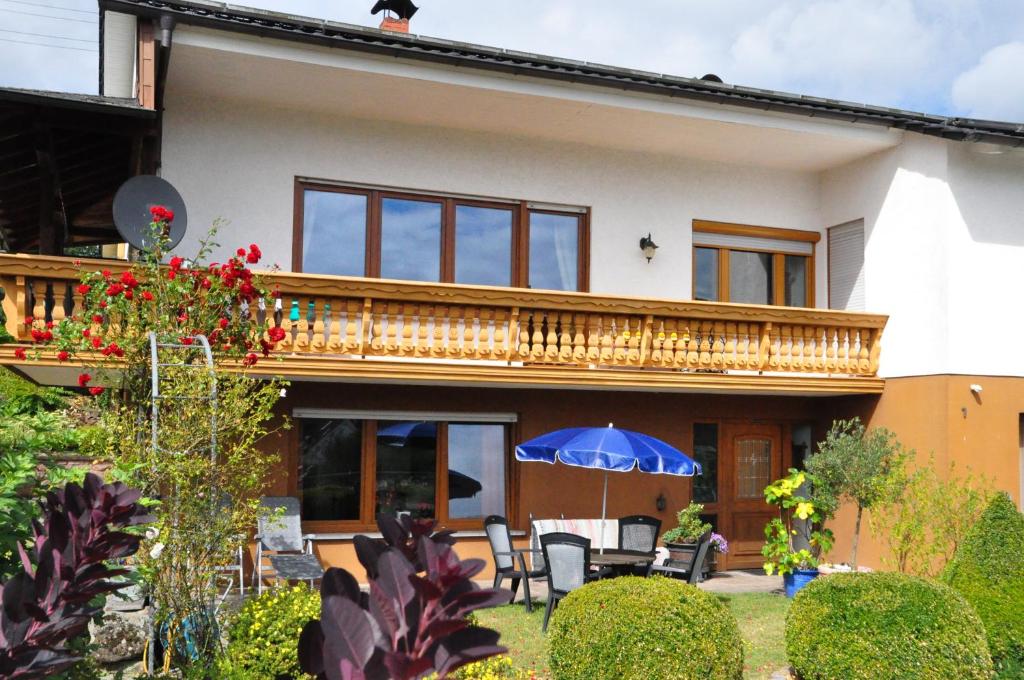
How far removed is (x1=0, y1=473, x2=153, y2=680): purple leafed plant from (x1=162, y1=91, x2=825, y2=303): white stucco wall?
1088 centimetres

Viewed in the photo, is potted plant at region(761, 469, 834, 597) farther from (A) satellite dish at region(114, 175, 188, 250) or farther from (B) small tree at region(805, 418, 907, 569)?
(A) satellite dish at region(114, 175, 188, 250)

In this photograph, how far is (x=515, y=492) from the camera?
578 inches

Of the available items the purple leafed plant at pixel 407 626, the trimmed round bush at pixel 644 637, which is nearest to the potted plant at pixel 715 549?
the trimmed round bush at pixel 644 637

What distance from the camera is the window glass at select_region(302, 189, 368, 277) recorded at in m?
13.9

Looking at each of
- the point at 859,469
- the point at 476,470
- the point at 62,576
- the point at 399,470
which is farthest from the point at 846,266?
the point at 62,576

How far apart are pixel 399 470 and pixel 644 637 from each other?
794cm

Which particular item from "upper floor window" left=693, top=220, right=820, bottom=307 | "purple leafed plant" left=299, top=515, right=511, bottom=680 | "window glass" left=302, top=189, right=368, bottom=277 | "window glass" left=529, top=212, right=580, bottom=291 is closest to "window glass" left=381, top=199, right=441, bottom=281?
"window glass" left=302, top=189, right=368, bottom=277

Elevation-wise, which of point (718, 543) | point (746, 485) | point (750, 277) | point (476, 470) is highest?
point (750, 277)

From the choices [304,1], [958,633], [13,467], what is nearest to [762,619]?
[958,633]

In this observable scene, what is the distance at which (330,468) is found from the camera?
45.9 feet

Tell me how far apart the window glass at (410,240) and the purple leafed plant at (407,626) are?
41.0ft

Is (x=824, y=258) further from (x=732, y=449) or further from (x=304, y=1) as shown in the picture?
(x=304, y=1)

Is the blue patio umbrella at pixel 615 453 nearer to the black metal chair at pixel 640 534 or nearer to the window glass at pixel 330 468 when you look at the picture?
the black metal chair at pixel 640 534

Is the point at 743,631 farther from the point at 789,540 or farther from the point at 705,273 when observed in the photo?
the point at 705,273
